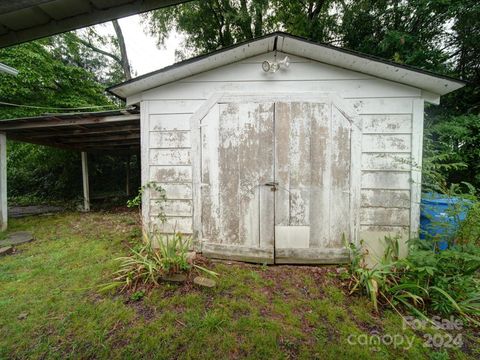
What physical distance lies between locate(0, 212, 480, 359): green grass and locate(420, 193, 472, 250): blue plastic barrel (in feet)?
3.20

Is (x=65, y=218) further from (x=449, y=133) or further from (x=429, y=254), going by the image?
(x=449, y=133)

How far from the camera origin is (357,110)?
2.87 m

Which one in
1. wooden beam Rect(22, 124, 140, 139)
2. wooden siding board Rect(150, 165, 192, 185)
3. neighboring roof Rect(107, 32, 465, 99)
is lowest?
wooden siding board Rect(150, 165, 192, 185)

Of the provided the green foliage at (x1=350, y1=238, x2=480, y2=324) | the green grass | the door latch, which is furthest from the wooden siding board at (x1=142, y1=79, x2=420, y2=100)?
the green grass

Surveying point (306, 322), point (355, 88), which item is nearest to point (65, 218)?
point (306, 322)

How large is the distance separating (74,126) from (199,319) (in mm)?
4557

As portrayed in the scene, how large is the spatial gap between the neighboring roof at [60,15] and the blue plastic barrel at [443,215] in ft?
11.1

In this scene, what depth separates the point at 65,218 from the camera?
19.0 feet

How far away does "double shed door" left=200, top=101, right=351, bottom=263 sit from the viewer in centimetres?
292

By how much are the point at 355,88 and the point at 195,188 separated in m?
2.64

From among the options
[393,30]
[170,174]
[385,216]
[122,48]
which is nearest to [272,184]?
[170,174]

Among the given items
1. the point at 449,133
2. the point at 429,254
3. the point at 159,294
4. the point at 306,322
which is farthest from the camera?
the point at 449,133

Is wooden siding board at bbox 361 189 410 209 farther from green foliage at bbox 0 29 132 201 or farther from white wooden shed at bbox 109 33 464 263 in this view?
green foliage at bbox 0 29 132 201

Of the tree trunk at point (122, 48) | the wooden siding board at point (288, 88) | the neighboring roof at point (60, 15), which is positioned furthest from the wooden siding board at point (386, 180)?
the tree trunk at point (122, 48)
